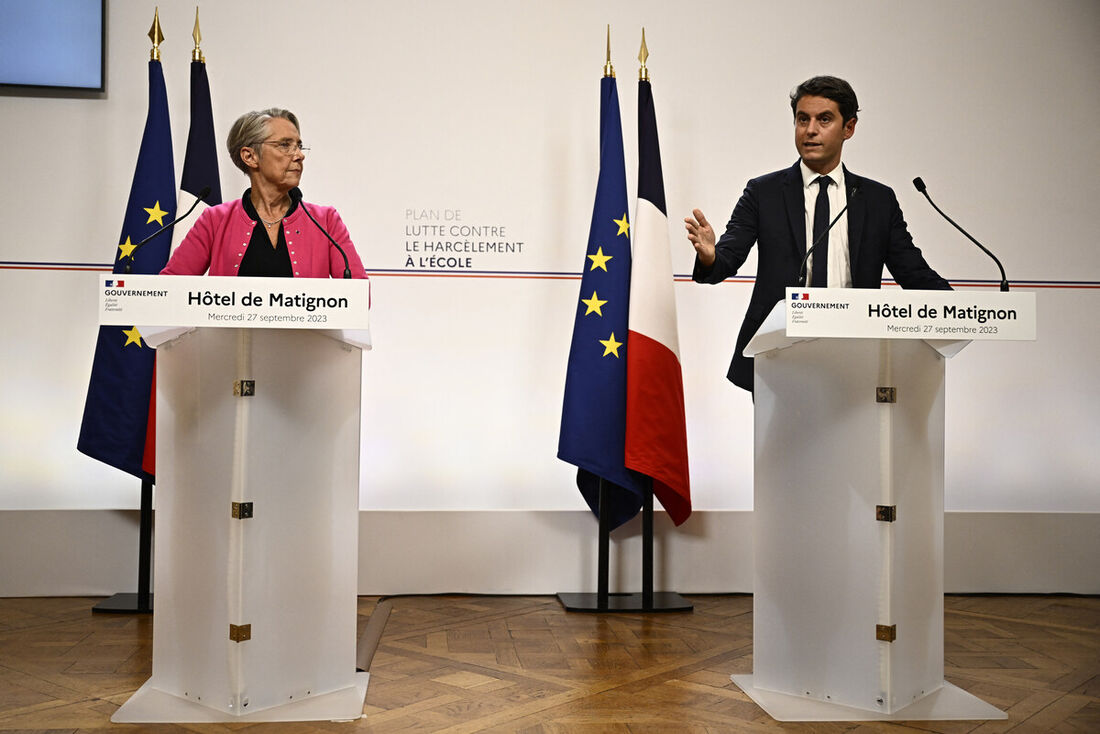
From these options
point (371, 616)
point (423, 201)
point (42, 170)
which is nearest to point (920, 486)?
point (371, 616)

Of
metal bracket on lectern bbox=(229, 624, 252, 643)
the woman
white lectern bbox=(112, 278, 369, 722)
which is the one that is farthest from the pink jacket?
metal bracket on lectern bbox=(229, 624, 252, 643)

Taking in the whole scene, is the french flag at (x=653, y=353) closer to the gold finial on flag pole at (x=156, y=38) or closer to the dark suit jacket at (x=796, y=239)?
the dark suit jacket at (x=796, y=239)

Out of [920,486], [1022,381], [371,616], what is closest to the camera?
[920,486]

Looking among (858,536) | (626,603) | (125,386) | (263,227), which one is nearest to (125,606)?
(125,386)

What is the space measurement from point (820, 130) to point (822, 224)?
0.96 ft

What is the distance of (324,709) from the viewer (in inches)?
95.6

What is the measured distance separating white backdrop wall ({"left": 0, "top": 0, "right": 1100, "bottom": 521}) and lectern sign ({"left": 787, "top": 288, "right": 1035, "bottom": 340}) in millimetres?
2092

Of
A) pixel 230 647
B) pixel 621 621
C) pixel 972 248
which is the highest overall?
pixel 972 248

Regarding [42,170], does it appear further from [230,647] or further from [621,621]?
[621,621]

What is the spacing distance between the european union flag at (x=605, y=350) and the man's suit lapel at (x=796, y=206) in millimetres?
988

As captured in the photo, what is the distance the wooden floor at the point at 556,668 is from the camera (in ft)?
7.84

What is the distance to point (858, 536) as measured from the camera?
98.0 inches

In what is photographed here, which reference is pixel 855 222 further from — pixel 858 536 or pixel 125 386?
pixel 125 386

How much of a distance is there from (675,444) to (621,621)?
0.74 meters
